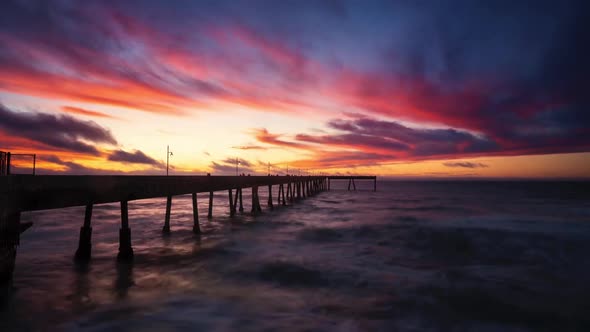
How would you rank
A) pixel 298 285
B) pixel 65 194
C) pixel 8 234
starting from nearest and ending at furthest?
pixel 8 234 → pixel 65 194 → pixel 298 285

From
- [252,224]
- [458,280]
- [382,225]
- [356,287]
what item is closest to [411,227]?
[382,225]

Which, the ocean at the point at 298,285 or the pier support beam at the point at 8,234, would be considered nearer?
the pier support beam at the point at 8,234

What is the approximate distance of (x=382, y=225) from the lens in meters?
29.8

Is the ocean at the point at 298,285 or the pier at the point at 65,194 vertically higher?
the pier at the point at 65,194

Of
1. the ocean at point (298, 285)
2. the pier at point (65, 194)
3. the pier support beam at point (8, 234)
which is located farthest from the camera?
the ocean at point (298, 285)

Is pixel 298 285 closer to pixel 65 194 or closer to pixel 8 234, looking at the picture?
pixel 65 194

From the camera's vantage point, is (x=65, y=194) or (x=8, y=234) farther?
(x=65, y=194)

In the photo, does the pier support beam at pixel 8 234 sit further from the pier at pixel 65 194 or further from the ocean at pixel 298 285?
the ocean at pixel 298 285

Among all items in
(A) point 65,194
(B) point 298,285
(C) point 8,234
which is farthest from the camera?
(B) point 298,285

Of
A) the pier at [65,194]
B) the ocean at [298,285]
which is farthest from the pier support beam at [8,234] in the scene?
the ocean at [298,285]

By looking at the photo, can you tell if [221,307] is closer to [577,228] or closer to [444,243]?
[444,243]

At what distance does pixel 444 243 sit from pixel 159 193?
17.3 metres

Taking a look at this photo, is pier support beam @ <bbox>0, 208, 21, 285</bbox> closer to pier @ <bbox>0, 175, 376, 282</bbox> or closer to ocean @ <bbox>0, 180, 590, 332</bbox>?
pier @ <bbox>0, 175, 376, 282</bbox>

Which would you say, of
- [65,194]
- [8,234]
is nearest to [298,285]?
[65,194]
